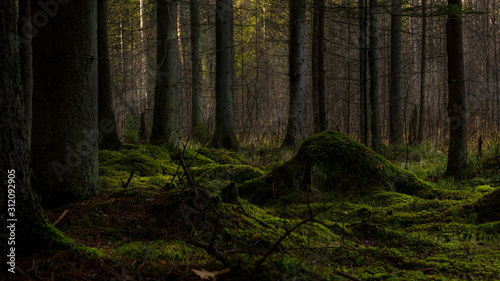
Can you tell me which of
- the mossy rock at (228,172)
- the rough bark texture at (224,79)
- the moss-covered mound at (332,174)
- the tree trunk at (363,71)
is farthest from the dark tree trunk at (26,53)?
the rough bark texture at (224,79)

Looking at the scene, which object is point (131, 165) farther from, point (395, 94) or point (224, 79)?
point (395, 94)

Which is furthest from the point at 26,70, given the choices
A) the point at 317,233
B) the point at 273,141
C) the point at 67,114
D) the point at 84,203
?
the point at 273,141

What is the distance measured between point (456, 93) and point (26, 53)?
6437 millimetres

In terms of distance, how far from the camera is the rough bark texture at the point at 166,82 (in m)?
7.64

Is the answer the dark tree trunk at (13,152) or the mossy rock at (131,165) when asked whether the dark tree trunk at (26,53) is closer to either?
the dark tree trunk at (13,152)

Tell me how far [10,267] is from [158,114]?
5.79 meters

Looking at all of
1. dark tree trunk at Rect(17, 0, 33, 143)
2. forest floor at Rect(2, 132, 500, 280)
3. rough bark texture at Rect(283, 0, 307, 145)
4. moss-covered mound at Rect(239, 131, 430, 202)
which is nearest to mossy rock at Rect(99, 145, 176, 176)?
forest floor at Rect(2, 132, 500, 280)

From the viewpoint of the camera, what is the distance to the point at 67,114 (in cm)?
372

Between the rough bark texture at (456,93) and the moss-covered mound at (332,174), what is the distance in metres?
1.58

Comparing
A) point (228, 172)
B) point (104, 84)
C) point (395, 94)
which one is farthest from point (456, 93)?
point (104, 84)

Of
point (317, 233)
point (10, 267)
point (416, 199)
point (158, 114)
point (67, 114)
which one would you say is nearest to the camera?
point (10, 267)

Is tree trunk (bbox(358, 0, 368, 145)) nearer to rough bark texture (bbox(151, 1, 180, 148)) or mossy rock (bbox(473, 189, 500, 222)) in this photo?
mossy rock (bbox(473, 189, 500, 222))

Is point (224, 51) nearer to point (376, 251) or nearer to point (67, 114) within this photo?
point (67, 114)

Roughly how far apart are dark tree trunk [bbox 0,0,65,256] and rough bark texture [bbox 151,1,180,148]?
540 cm
